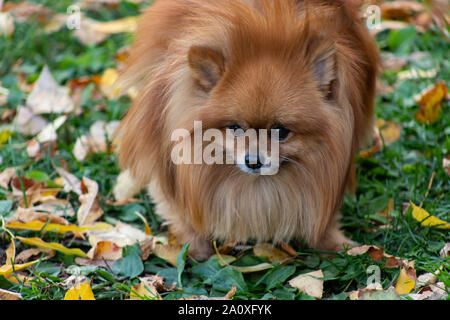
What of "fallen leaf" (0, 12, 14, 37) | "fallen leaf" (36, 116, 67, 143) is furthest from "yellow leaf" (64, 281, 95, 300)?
"fallen leaf" (0, 12, 14, 37)

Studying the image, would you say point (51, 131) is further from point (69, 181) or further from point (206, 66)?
point (206, 66)

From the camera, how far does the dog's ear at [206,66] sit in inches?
107

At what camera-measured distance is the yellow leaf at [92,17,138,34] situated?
5.75 meters

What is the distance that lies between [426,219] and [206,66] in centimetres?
158

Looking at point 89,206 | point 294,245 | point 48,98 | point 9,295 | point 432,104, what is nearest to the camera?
point 9,295

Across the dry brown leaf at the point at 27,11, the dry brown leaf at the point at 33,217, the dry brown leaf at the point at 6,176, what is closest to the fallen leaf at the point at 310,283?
the dry brown leaf at the point at 33,217

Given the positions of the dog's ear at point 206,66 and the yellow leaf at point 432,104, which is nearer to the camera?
the dog's ear at point 206,66

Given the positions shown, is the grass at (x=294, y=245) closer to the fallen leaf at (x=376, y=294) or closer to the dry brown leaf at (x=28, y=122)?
the dry brown leaf at (x=28, y=122)

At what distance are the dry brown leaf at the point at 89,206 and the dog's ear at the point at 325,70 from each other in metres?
1.66

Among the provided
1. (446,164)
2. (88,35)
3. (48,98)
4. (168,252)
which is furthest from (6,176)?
(446,164)

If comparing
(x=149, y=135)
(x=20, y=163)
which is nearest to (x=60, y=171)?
(x=20, y=163)

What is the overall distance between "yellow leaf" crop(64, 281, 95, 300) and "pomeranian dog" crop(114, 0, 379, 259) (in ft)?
2.19

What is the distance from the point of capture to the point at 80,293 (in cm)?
290
